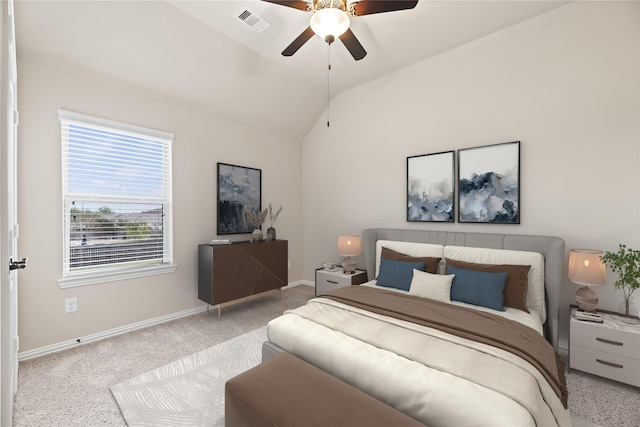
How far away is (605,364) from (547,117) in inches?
87.3

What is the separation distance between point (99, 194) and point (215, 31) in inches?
83.2

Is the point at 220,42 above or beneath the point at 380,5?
above

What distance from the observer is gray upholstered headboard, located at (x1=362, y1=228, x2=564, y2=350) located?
2.44 metres

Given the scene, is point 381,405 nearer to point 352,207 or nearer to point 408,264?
point 408,264

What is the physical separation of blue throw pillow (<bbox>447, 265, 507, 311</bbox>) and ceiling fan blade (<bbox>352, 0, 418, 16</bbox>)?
7.28 feet

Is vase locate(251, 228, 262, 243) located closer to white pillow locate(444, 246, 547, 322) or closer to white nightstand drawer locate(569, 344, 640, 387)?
white pillow locate(444, 246, 547, 322)

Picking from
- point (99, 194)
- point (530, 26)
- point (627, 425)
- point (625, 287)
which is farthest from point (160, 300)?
point (530, 26)

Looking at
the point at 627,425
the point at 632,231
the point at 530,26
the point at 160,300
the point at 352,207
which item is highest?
the point at 530,26

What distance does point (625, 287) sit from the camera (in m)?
2.39

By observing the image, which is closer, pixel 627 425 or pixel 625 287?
pixel 627 425

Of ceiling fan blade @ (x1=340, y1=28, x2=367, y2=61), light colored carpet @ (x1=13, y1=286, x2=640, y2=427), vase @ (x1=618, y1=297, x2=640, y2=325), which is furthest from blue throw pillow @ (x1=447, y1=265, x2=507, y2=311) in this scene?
ceiling fan blade @ (x1=340, y1=28, x2=367, y2=61)

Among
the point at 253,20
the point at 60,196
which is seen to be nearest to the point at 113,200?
the point at 60,196

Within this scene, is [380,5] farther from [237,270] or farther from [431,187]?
[237,270]

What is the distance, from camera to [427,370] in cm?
138
